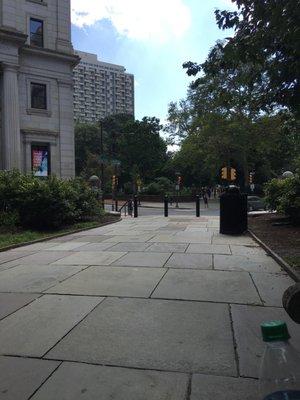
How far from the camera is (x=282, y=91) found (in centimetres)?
931

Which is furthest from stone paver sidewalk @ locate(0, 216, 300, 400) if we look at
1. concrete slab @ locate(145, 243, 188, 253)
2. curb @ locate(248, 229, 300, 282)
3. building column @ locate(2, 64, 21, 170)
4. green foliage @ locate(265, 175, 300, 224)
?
building column @ locate(2, 64, 21, 170)

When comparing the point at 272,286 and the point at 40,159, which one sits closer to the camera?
the point at 272,286

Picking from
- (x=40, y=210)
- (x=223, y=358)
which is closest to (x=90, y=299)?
(x=223, y=358)

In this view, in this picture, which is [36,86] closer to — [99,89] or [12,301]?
[12,301]

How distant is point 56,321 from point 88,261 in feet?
14.5

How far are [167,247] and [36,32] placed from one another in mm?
29811

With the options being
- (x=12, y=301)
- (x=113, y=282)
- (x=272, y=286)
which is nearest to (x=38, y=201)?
(x=113, y=282)

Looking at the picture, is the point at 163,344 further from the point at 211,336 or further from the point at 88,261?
the point at 88,261

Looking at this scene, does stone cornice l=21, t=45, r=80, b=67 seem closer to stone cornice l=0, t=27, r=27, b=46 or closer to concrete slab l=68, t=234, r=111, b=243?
stone cornice l=0, t=27, r=27, b=46

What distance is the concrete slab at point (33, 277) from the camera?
300 inches

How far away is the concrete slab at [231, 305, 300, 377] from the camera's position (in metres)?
4.40

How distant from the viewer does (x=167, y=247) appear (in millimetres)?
12258

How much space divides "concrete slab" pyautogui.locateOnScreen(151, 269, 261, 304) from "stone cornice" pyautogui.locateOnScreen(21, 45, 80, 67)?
30.8 meters

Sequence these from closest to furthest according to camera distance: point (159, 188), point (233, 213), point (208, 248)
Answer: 1. point (208, 248)
2. point (233, 213)
3. point (159, 188)
